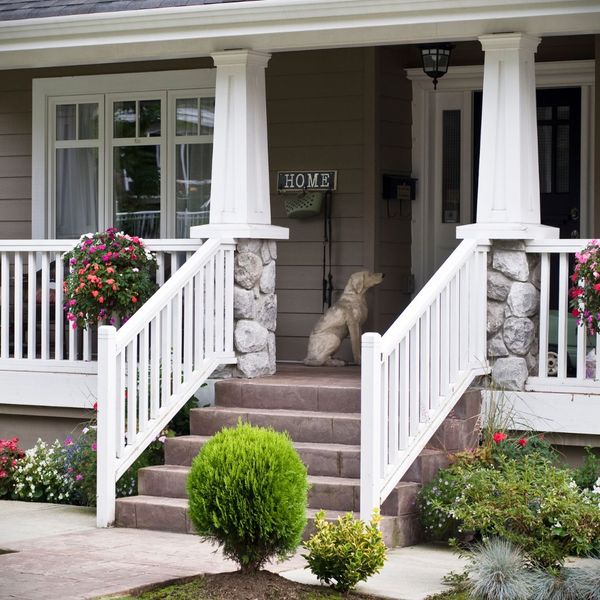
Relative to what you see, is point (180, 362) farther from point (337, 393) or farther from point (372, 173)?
point (372, 173)

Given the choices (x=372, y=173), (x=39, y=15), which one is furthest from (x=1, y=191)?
(x=372, y=173)

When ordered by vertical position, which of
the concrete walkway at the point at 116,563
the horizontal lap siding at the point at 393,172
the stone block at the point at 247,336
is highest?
the horizontal lap siding at the point at 393,172

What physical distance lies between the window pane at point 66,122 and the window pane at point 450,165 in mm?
3359

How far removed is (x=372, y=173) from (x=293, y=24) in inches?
85.5

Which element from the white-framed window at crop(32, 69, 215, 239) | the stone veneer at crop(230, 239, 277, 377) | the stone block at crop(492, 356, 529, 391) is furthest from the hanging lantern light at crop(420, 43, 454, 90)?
the stone block at crop(492, 356, 529, 391)

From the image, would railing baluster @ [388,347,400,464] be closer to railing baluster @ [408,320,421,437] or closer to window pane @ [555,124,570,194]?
railing baluster @ [408,320,421,437]

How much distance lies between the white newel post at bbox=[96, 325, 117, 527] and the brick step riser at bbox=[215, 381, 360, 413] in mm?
1047

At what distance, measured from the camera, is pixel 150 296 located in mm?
8797

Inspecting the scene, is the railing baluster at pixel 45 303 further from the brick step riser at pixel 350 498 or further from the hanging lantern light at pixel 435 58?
the hanging lantern light at pixel 435 58

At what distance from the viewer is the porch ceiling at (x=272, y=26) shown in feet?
25.4

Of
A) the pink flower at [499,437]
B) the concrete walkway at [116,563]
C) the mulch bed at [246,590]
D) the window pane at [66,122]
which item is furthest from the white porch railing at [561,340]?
the window pane at [66,122]

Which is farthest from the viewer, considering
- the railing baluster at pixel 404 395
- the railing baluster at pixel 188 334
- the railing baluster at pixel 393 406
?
the railing baluster at pixel 188 334

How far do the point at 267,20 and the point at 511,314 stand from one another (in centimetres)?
253

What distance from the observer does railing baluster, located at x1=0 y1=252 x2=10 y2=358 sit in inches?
369
